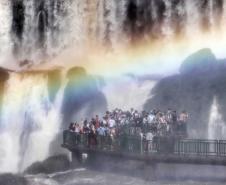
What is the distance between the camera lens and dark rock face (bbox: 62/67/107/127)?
165 feet

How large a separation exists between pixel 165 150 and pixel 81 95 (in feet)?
46.3

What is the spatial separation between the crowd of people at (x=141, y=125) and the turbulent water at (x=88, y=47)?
8115 mm

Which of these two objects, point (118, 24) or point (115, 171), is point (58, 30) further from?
point (115, 171)

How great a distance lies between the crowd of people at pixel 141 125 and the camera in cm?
3869

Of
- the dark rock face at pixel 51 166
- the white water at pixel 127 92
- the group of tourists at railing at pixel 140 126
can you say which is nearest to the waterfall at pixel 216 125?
the white water at pixel 127 92

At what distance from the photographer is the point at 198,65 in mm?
49969

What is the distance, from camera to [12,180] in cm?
4062

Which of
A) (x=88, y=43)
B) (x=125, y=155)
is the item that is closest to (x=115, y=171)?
(x=125, y=155)

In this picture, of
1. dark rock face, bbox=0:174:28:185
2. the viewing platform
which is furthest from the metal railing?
dark rock face, bbox=0:174:28:185

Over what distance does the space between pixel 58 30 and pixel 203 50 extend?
989 cm

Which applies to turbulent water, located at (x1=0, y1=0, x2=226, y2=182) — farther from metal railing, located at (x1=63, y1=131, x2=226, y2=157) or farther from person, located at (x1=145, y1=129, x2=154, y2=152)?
person, located at (x1=145, y1=129, x2=154, y2=152)

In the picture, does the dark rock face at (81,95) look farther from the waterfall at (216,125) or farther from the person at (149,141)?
the person at (149,141)

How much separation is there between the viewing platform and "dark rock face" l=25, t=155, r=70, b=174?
3037mm

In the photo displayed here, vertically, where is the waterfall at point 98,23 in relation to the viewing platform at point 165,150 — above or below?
above
